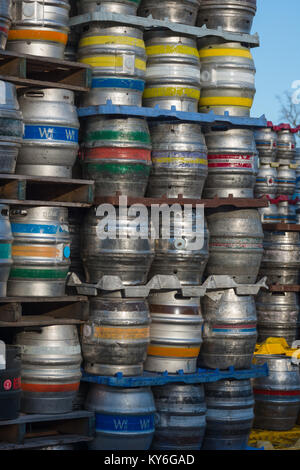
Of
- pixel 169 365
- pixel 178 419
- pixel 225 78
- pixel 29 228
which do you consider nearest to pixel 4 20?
pixel 29 228

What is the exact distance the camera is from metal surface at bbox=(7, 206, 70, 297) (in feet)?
31.3

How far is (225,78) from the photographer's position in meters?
10.8

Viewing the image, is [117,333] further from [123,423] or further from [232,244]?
[232,244]

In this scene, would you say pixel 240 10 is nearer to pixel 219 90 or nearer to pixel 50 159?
pixel 219 90

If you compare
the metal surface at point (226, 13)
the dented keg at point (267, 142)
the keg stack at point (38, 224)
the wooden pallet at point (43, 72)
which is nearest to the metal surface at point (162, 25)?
the metal surface at point (226, 13)

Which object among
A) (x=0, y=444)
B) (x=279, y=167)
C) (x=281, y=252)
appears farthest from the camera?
(x=279, y=167)

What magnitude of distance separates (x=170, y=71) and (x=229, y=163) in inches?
46.7

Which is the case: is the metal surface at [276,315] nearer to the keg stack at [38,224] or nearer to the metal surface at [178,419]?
the metal surface at [178,419]

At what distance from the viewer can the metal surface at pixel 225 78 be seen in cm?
1076

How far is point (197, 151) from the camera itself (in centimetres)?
1034

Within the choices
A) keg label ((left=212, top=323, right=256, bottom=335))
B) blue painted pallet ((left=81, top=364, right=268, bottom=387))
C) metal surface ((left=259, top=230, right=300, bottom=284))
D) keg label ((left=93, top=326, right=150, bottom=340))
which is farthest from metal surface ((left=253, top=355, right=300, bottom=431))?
keg label ((left=93, top=326, right=150, bottom=340))

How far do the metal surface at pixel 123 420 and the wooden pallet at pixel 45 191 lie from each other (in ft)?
6.36

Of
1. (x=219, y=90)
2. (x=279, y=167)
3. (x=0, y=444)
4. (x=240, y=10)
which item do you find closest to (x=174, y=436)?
(x=0, y=444)

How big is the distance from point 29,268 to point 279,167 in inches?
233
